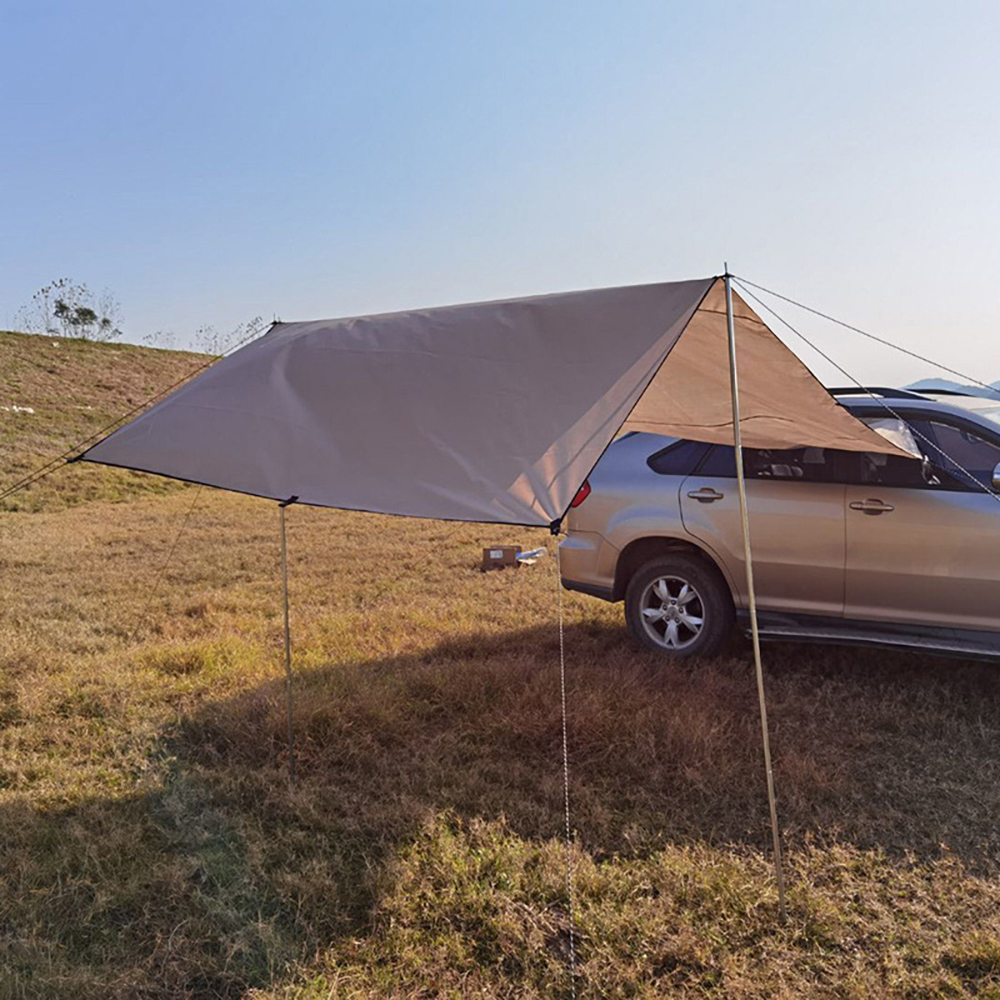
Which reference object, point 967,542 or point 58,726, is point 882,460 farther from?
point 58,726

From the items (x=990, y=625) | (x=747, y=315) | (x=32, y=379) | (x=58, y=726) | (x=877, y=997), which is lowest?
(x=877, y=997)

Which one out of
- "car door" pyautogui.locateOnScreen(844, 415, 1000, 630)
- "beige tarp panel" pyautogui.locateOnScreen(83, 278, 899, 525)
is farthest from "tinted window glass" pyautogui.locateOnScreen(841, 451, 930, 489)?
"beige tarp panel" pyautogui.locateOnScreen(83, 278, 899, 525)

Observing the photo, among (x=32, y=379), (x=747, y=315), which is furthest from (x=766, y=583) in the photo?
(x=32, y=379)

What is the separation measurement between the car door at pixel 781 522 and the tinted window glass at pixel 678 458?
0.34 feet

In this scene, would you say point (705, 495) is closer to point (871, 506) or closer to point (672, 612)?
point (672, 612)

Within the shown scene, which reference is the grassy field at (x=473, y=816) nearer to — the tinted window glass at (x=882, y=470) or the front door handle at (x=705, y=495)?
the front door handle at (x=705, y=495)

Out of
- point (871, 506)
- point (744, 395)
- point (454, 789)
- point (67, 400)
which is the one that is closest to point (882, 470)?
point (871, 506)

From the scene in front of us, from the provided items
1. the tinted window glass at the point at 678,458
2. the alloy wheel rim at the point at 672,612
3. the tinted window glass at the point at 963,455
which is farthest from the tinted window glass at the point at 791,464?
the alloy wheel rim at the point at 672,612

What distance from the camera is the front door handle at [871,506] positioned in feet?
15.4

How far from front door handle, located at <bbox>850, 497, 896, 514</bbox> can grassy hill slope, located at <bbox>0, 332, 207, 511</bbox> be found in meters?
13.3

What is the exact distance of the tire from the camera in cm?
518

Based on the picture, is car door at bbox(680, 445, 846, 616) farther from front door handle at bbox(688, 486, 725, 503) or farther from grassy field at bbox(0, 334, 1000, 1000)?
grassy field at bbox(0, 334, 1000, 1000)

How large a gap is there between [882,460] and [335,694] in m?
3.39

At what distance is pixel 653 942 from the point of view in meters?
2.71
